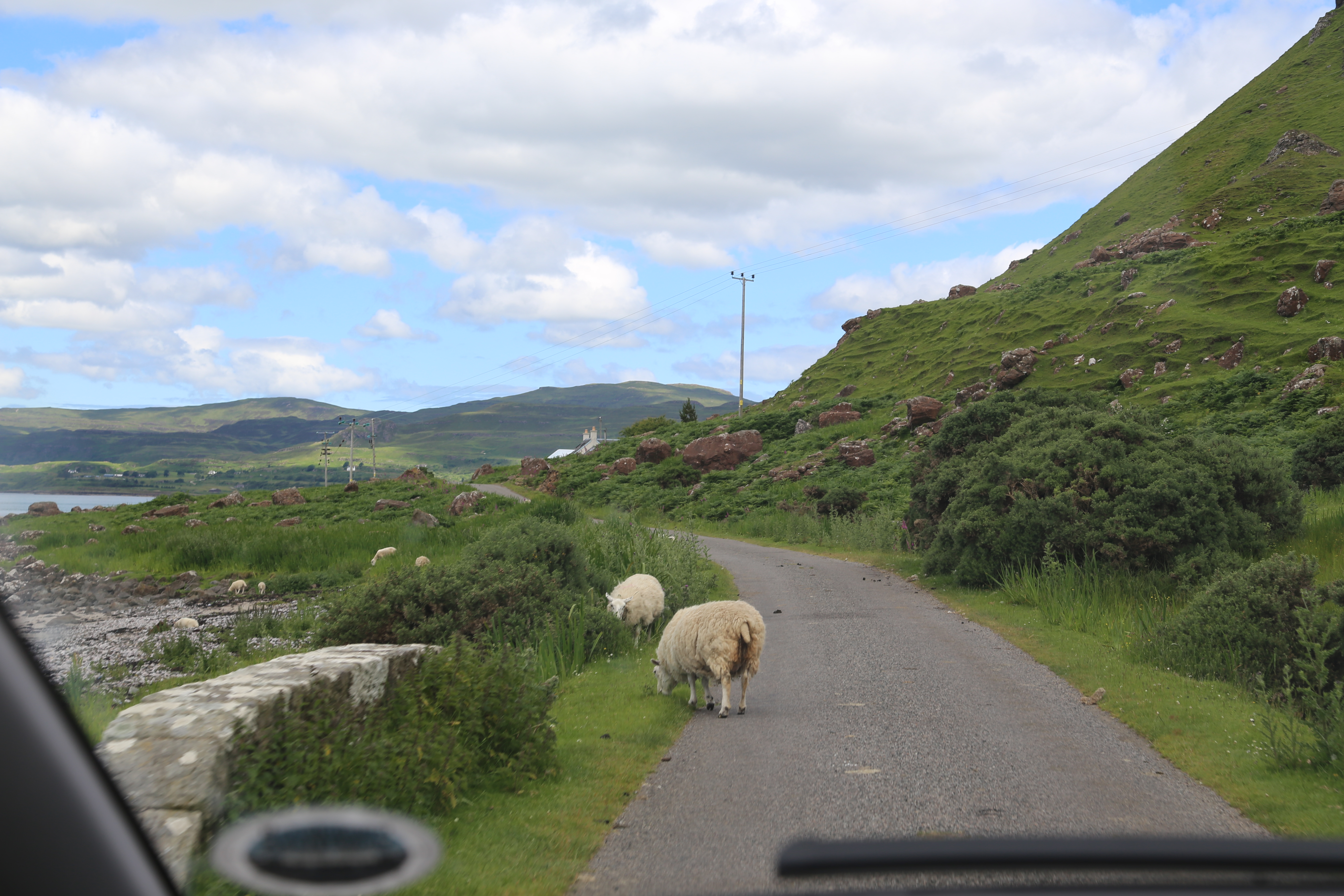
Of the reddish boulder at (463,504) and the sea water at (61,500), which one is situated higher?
the sea water at (61,500)

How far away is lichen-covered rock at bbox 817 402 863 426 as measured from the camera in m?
63.2

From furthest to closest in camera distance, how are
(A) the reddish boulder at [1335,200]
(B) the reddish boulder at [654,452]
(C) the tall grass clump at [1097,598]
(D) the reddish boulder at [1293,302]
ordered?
(A) the reddish boulder at [1335,200]
(B) the reddish boulder at [654,452]
(D) the reddish boulder at [1293,302]
(C) the tall grass clump at [1097,598]

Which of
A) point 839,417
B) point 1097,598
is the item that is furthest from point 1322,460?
point 839,417

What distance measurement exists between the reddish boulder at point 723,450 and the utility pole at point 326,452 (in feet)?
79.7

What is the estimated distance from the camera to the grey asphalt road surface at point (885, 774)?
5.59 metres

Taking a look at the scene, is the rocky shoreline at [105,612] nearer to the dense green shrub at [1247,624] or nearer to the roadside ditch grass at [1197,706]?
the roadside ditch grass at [1197,706]

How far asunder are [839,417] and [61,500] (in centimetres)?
6202

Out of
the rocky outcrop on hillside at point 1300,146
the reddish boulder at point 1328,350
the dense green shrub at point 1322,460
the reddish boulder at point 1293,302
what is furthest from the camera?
the rocky outcrop on hillside at point 1300,146

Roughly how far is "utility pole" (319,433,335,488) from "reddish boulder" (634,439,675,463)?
68.9ft

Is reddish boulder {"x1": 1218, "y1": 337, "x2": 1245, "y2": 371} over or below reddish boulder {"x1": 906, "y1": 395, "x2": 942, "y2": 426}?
over

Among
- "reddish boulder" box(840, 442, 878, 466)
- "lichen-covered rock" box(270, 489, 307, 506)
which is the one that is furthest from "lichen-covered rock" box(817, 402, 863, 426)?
"lichen-covered rock" box(270, 489, 307, 506)

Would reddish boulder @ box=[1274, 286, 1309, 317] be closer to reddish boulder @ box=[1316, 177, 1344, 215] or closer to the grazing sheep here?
reddish boulder @ box=[1316, 177, 1344, 215]

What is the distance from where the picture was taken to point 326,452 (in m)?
68.8

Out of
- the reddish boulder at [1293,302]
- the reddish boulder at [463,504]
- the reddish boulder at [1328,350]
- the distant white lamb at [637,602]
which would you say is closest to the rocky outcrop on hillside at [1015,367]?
the reddish boulder at [1293,302]
